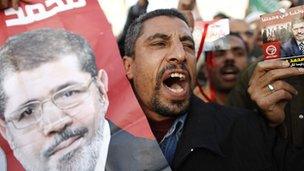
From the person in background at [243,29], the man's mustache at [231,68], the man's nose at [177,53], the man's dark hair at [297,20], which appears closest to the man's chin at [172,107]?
the man's nose at [177,53]

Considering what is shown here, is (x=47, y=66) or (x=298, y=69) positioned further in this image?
(x=298, y=69)

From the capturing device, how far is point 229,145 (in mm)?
1736

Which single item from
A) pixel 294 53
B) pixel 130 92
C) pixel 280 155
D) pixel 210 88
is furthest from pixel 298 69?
pixel 210 88

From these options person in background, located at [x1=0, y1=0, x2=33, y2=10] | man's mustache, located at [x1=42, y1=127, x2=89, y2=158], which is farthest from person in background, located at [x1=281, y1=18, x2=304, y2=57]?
person in background, located at [x1=0, y1=0, x2=33, y2=10]

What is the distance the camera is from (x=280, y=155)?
173cm

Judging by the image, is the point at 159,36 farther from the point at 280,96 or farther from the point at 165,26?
the point at 280,96

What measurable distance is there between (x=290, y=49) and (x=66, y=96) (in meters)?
0.75

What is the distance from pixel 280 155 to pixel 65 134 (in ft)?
2.59

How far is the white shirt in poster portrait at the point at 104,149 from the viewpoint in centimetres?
145

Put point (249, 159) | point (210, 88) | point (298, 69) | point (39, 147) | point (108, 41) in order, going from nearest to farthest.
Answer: point (39, 147) < point (108, 41) < point (298, 69) < point (249, 159) < point (210, 88)

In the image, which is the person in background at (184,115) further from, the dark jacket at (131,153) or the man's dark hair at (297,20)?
the man's dark hair at (297,20)

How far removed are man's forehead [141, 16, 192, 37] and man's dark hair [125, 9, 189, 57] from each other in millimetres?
12

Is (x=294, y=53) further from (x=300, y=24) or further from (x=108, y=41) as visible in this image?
(x=108, y=41)

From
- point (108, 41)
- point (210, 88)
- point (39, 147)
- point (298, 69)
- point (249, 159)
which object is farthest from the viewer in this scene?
point (210, 88)
